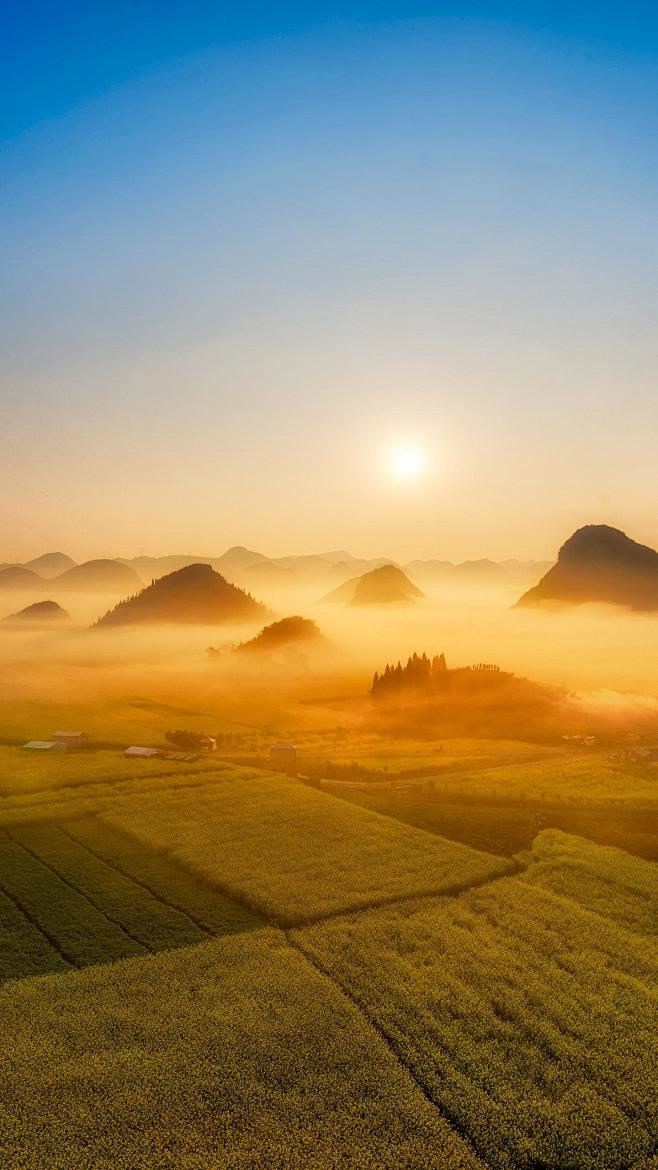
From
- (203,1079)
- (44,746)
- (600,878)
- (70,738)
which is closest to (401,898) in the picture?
(600,878)

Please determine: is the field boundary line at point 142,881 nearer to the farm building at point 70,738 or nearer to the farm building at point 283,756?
the farm building at point 283,756

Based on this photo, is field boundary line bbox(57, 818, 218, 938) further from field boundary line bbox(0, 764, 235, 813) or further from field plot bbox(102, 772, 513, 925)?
field boundary line bbox(0, 764, 235, 813)

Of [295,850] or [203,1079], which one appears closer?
[203,1079]

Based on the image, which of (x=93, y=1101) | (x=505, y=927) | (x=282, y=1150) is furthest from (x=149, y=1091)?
(x=505, y=927)

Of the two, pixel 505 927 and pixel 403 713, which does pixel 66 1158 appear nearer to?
pixel 505 927

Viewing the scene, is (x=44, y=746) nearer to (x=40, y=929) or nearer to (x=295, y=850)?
(x=295, y=850)

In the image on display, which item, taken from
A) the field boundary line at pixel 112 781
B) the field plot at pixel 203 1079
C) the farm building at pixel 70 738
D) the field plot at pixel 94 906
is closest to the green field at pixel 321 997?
the field plot at pixel 203 1079
